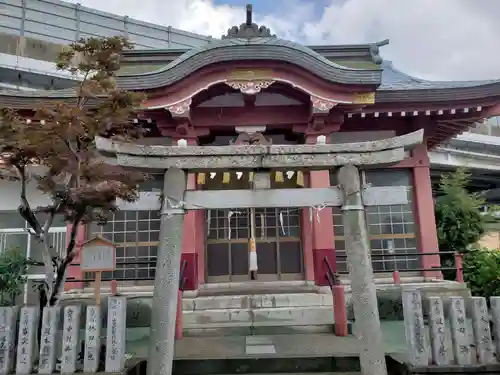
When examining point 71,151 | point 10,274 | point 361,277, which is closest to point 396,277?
point 361,277

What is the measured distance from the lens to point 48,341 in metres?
5.21

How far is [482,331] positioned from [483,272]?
606 cm

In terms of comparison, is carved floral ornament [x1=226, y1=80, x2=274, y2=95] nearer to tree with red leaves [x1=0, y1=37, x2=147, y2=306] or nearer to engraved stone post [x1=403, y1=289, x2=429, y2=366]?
tree with red leaves [x1=0, y1=37, x2=147, y2=306]

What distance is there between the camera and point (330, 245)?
9.20m

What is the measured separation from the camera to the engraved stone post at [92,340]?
5156 millimetres

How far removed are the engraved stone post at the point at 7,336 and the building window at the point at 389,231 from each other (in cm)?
707

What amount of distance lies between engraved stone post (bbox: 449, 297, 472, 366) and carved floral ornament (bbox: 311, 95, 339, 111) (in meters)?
5.01

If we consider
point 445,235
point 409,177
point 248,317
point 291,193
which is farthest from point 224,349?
point 445,235

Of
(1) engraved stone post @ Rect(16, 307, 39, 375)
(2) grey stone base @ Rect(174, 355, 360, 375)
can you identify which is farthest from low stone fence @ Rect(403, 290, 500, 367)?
(1) engraved stone post @ Rect(16, 307, 39, 375)

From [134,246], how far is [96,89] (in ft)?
16.6

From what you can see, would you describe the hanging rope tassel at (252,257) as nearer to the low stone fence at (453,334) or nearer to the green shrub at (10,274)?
the low stone fence at (453,334)

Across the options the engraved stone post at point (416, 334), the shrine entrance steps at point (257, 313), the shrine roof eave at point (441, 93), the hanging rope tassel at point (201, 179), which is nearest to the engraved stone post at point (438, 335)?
the engraved stone post at point (416, 334)

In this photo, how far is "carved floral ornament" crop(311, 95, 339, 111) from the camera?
9.00 metres

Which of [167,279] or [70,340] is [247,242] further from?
[70,340]
